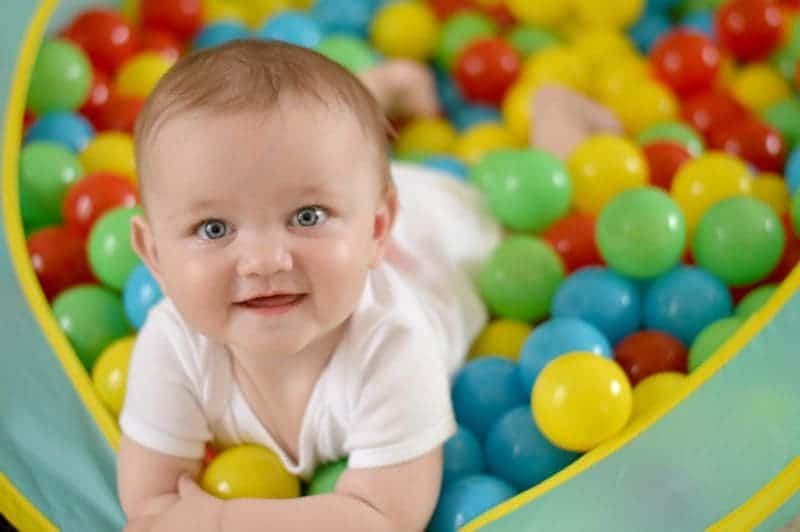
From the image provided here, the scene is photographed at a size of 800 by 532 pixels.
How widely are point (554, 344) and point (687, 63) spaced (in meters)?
0.74

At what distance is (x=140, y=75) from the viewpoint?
68.2 inches

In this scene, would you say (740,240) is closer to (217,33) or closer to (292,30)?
(292,30)

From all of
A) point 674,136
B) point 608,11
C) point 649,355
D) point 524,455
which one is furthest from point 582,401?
point 608,11

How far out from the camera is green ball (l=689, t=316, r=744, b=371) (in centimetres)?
118

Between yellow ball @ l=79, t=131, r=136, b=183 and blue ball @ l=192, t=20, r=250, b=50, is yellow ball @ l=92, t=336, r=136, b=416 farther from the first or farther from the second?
blue ball @ l=192, t=20, r=250, b=50

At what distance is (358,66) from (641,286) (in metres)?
0.65

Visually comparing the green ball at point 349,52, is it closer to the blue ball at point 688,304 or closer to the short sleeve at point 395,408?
the blue ball at point 688,304

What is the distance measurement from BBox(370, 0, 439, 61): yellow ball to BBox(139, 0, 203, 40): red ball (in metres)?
0.30

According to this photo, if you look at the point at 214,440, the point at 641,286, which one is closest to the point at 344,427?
the point at 214,440

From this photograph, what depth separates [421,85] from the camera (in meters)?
1.80

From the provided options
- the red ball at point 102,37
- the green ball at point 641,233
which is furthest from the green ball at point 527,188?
the red ball at point 102,37

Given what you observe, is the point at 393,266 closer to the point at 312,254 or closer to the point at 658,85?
the point at 312,254

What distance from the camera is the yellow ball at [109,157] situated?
1.54 m

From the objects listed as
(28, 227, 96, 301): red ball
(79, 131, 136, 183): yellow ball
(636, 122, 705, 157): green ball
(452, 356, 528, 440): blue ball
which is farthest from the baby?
(636, 122, 705, 157): green ball
